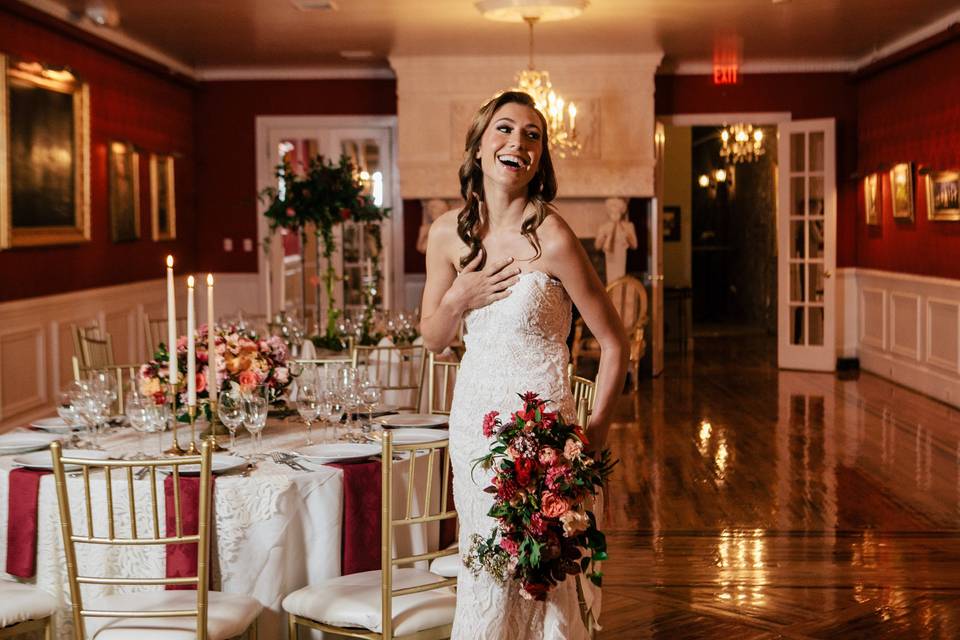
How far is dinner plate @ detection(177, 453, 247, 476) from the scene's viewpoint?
3288 millimetres

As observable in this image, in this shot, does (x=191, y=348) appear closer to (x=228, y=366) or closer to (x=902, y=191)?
(x=228, y=366)

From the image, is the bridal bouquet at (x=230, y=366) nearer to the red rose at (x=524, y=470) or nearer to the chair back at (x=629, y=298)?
the red rose at (x=524, y=470)

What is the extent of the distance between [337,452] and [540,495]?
4.17 ft

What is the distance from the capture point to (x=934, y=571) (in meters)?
4.77

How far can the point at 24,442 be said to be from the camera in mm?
3703

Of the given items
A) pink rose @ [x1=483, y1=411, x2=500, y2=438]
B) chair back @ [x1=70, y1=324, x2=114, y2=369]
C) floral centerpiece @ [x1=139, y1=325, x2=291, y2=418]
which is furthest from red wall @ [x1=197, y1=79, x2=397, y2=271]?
pink rose @ [x1=483, y1=411, x2=500, y2=438]

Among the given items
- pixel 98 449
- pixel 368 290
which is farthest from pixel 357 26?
pixel 98 449

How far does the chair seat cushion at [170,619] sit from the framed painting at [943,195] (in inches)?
291

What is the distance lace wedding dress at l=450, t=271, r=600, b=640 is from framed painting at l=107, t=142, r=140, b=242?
7265 mm

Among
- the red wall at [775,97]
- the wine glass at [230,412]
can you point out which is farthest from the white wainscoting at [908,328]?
the wine glass at [230,412]

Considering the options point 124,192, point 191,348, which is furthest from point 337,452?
point 124,192

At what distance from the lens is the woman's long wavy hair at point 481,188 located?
2.56m

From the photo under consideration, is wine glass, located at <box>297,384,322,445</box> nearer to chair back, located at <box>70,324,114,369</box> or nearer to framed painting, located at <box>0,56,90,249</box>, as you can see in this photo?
chair back, located at <box>70,324,114,369</box>

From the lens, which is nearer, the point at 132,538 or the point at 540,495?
the point at 540,495
